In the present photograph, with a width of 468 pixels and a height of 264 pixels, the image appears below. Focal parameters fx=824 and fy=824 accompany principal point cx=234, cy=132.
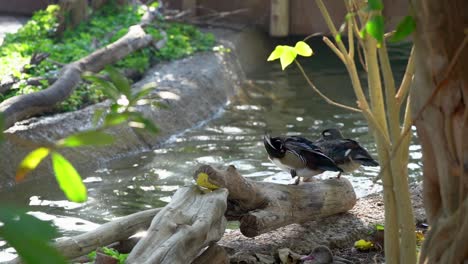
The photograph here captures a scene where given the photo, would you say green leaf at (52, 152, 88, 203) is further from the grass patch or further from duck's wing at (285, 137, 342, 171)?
the grass patch

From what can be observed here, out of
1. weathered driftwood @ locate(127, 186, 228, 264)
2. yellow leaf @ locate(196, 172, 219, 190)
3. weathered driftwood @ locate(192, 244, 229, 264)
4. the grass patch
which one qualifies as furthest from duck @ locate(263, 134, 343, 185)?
the grass patch

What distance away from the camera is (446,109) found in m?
2.90

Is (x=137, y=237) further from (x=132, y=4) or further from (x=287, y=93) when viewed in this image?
(x=132, y=4)

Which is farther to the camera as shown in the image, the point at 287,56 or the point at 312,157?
the point at 312,157

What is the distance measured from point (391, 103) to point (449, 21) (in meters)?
0.52

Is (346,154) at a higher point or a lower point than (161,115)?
higher

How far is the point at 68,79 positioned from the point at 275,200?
16.7 ft

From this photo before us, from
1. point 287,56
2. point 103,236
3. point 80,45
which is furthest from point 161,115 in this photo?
point 287,56

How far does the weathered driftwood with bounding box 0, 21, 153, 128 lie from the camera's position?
8352 millimetres

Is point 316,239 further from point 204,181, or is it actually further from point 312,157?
point 204,181

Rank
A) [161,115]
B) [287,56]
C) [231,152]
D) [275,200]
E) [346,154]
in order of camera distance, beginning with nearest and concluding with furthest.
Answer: [287,56]
[275,200]
[346,154]
[231,152]
[161,115]

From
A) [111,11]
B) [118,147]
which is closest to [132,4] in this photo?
[111,11]

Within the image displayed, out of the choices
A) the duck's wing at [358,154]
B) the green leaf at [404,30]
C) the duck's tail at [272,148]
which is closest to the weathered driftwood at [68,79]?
the duck's tail at [272,148]

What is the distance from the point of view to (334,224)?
5492 millimetres
